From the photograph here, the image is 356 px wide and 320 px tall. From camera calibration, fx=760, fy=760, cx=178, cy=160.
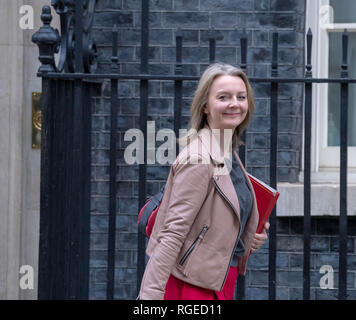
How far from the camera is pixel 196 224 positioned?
10.7 feet

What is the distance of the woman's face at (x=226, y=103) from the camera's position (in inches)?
132

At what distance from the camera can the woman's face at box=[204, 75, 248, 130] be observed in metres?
3.37

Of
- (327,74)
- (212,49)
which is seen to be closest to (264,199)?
(212,49)

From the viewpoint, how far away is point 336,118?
19.0 ft

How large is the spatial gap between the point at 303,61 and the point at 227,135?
249cm

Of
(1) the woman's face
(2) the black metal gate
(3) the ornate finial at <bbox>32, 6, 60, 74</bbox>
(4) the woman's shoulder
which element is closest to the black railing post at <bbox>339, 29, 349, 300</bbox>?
(2) the black metal gate

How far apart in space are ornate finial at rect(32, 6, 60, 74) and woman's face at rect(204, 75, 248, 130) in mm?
1137

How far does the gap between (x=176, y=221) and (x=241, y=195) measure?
0.41 m

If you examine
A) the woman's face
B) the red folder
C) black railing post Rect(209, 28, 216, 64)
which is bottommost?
the red folder

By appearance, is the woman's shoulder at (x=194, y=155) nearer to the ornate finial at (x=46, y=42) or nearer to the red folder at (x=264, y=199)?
the red folder at (x=264, y=199)

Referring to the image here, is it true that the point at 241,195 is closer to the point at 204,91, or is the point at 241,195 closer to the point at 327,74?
the point at 204,91

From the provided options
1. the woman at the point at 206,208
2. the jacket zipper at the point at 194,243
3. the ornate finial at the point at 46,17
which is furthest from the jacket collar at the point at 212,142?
the ornate finial at the point at 46,17

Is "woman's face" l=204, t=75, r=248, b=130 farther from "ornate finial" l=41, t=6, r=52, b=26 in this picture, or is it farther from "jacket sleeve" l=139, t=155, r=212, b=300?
"ornate finial" l=41, t=6, r=52, b=26

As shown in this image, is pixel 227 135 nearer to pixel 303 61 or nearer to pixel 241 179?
pixel 241 179
